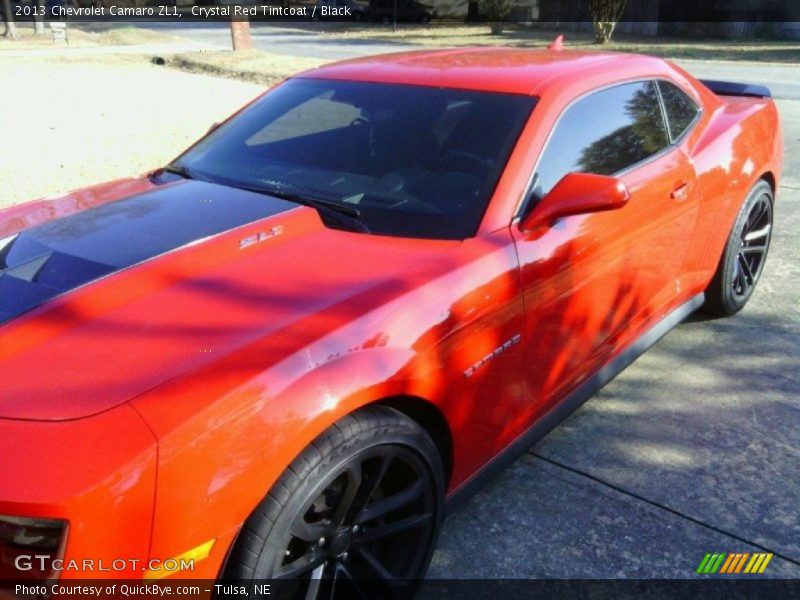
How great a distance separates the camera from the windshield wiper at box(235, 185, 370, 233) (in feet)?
8.98

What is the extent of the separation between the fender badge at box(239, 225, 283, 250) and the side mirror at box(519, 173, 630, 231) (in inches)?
32.3

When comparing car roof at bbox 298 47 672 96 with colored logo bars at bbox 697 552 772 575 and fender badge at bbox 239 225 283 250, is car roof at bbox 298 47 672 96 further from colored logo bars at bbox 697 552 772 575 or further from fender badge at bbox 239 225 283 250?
colored logo bars at bbox 697 552 772 575

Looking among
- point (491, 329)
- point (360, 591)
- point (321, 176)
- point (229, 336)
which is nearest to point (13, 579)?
point (229, 336)

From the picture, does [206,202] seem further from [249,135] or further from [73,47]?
[73,47]

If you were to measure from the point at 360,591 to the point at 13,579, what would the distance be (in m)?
0.95

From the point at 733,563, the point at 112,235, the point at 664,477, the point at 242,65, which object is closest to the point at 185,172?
the point at 112,235

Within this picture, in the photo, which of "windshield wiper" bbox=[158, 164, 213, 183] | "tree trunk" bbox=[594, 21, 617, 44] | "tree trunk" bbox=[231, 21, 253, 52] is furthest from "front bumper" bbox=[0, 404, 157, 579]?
"tree trunk" bbox=[594, 21, 617, 44]

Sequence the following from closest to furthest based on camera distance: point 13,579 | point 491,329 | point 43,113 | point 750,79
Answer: point 13,579, point 491,329, point 43,113, point 750,79

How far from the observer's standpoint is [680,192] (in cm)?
353

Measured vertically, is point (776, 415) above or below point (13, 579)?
below

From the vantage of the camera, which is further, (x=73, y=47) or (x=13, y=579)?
(x=73, y=47)

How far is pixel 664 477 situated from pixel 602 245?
3.08 feet

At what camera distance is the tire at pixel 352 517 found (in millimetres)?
1864

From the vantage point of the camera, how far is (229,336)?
2.03 meters
